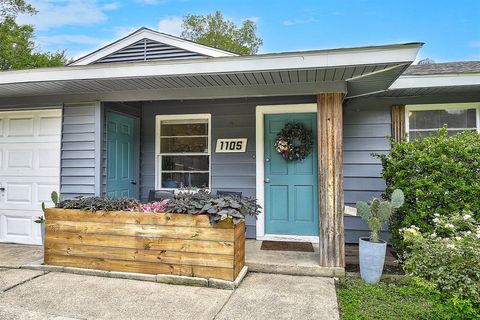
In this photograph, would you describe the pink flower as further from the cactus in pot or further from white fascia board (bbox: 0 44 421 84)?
the cactus in pot

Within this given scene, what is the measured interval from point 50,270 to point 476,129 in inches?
219

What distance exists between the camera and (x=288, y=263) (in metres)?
3.40

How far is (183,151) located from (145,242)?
1991 millimetres

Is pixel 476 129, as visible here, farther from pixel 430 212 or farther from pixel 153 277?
pixel 153 277

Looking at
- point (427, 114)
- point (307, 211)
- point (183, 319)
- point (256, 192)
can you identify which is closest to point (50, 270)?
point (183, 319)

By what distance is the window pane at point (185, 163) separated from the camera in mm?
4855

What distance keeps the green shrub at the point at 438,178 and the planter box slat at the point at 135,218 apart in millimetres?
2017

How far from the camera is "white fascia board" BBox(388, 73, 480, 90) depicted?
3684 mm

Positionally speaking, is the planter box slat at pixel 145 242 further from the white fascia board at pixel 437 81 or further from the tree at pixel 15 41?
the tree at pixel 15 41

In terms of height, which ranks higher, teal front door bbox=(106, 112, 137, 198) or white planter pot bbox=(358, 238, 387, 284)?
teal front door bbox=(106, 112, 137, 198)

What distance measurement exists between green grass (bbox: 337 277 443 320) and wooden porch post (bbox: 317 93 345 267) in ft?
0.96

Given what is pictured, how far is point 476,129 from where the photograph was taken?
A: 417cm

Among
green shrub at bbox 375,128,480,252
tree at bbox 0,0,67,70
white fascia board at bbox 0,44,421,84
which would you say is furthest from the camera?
tree at bbox 0,0,67,70

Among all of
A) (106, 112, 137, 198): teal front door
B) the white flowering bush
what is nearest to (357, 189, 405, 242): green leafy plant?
the white flowering bush
